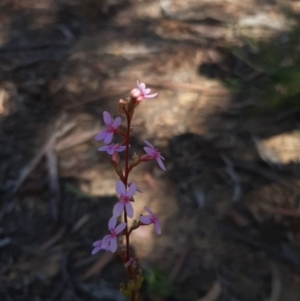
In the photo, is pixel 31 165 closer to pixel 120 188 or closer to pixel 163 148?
pixel 163 148

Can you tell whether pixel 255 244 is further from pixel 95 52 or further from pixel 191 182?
pixel 95 52

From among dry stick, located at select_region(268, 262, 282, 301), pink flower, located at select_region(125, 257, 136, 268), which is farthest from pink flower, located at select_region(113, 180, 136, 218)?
dry stick, located at select_region(268, 262, 282, 301)

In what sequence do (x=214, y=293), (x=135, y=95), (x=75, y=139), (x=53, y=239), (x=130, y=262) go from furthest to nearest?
(x=75, y=139)
(x=53, y=239)
(x=214, y=293)
(x=130, y=262)
(x=135, y=95)

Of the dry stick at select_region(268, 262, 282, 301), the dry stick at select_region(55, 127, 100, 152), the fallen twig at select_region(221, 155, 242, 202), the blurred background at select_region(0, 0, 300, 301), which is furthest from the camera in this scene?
the dry stick at select_region(55, 127, 100, 152)

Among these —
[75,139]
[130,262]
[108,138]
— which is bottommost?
[75,139]

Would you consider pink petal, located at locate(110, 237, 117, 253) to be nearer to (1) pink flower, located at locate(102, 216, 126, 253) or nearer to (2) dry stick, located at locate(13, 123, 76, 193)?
(1) pink flower, located at locate(102, 216, 126, 253)

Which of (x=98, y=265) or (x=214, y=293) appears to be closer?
(x=214, y=293)

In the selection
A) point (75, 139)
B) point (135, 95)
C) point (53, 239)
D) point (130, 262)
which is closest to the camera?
point (135, 95)

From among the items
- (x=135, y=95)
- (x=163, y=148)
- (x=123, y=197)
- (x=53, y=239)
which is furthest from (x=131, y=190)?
(x=163, y=148)

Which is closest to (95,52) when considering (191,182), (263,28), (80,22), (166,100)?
(80,22)

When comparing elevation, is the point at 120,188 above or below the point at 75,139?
above
